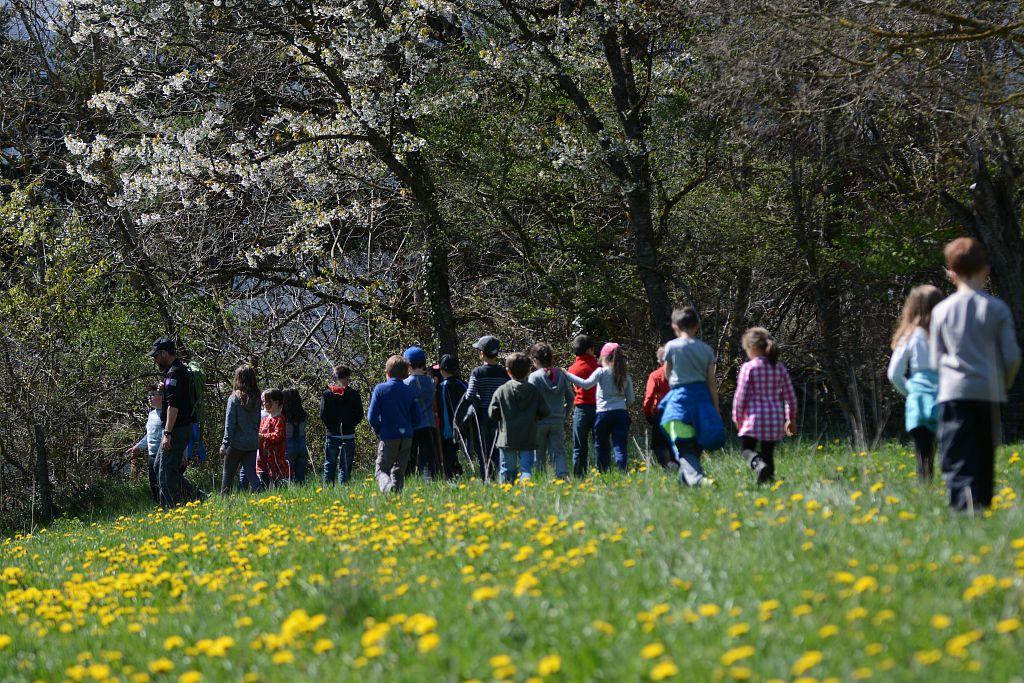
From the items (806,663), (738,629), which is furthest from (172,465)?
(806,663)

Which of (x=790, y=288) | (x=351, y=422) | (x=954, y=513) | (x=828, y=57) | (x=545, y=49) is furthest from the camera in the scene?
(x=790, y=288)

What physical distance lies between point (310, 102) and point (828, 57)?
9.65 metres

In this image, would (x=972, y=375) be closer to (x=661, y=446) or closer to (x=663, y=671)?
(x=663, y=671)

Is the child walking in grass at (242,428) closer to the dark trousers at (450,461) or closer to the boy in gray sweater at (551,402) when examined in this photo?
the dark trousers at (450,461)

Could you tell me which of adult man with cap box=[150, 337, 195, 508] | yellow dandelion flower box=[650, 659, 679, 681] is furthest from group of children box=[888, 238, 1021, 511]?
adult man with cap box=[150, 337, 195, 508]

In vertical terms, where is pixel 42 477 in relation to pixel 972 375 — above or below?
Answer: below

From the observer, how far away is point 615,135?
1546 cm

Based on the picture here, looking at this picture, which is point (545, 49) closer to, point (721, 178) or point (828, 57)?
point (721, 178)

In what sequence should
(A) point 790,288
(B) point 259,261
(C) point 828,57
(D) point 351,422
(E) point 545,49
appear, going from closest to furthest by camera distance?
(C) point 828,57, (D) point 351,422, (E) point 545,49, (A) point 790,288, (B) point 259,261

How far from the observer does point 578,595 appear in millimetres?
4809

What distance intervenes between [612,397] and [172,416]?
4.73m

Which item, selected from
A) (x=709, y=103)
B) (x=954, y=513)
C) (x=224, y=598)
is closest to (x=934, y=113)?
(x=709, y=103)

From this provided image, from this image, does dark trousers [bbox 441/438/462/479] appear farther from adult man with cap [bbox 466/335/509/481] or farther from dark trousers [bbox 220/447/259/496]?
dark trousers [bbox 220/447/259/496]

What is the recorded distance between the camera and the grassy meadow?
12.6 feet
